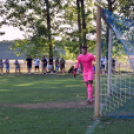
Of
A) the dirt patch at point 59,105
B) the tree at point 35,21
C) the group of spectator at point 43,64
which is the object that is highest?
the tree at point 35,21

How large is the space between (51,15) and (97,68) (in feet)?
96.8

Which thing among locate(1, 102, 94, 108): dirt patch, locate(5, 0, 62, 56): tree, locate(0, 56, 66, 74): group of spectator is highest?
locate(5, 0, 62, 56): tree

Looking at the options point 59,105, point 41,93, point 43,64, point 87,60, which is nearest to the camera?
point 59,105

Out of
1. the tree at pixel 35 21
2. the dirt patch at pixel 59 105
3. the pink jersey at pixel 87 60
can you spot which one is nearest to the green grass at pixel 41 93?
the dirt patch at pixel 59 105

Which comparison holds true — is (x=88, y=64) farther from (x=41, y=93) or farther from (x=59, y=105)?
(x=41, y=93)

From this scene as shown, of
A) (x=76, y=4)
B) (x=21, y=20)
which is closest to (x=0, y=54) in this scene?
(x=21, y=20)

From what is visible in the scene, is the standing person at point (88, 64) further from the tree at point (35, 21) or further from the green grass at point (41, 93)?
the tree at point (35, 21)

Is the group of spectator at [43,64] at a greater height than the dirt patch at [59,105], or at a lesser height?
greater

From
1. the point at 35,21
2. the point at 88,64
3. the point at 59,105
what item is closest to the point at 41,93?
the point at 59,105

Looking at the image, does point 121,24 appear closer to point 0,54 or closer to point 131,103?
point 131,103

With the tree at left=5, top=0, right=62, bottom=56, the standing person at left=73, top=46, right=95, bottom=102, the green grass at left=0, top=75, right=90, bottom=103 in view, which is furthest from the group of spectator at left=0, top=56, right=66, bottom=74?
the standing person at left=73, top=46, right=95, bottom=102

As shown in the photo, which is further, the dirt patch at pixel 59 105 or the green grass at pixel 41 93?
the green grass at pixel 41 93

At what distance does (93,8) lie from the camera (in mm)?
35344

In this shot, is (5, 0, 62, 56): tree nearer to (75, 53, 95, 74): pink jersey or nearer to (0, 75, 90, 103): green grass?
(0, 75, 90, 103): green grass
